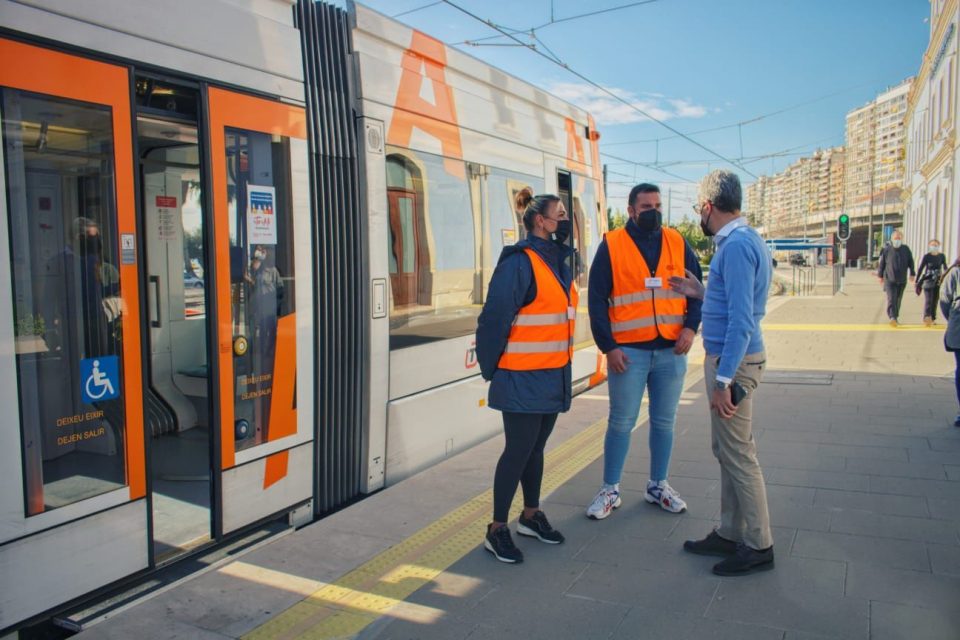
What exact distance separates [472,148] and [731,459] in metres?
3.27

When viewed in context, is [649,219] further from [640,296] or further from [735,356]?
[735,356]

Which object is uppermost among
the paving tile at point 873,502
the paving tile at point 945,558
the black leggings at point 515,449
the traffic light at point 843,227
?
the traffic light at point 843,227

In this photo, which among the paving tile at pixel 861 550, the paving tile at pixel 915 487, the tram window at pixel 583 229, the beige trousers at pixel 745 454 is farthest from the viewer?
the tram window at pixel 583 229

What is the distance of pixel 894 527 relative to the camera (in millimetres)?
4203

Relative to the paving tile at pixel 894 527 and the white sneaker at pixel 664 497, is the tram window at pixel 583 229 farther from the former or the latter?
the paving tile at pixel 894 527

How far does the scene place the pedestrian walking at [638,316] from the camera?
4328 millimetres

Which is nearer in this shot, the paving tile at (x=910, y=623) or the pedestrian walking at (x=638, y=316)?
the paving tile at (x=910, y=623)

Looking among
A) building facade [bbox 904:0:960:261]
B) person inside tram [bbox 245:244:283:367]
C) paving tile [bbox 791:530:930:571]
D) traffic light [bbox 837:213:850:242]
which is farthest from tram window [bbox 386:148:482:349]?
traffic light [bbox 837:213:850:242]

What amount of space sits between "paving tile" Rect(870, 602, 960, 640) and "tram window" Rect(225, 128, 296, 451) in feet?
9.73

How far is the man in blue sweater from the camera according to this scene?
11.4ft

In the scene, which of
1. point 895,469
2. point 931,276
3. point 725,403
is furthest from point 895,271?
point 725,403

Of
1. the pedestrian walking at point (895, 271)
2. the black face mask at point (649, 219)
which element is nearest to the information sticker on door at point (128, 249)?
the black face mask at point (649, 219)

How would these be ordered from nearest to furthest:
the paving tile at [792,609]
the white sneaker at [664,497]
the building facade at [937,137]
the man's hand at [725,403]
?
the paving tile at [792,609] < the man's hand at [725,403] < the white sneaker at [664,497] < the building facade at [937,137]

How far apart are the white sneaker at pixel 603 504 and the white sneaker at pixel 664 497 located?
232 mm
